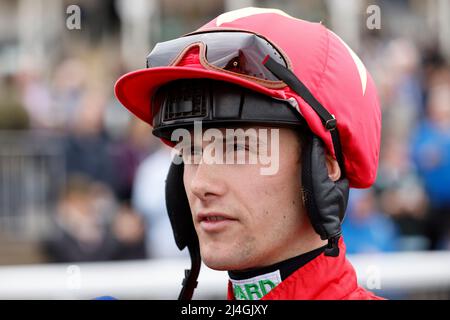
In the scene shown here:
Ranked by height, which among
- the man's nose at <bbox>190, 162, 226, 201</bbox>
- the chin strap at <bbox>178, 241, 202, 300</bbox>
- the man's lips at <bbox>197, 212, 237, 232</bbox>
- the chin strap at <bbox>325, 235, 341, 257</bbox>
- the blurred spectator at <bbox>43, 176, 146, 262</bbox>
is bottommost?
the blurred spectator at <bbox>43, 176, 146, 262</bbox>

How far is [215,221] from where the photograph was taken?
2.62 meters

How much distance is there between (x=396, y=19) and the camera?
11945mm

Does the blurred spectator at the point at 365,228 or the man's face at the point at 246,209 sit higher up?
the man's face at the point at 246,209

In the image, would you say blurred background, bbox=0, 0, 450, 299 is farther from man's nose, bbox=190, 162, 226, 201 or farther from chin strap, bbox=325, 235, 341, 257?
man's nose, bbox=190, 162, 226, 201

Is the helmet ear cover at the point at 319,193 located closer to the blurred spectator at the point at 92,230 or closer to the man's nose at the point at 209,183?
the man's nose at the point at 209,183

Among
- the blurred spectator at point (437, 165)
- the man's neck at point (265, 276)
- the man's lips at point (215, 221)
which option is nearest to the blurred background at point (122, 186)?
the blurred spectator at point (437, 165)

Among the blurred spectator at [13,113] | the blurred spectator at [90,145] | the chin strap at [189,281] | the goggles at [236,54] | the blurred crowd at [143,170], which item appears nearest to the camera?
the goggles at [236,54]

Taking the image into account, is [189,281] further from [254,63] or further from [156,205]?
[156,205]

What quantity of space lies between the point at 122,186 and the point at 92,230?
0.77 meters

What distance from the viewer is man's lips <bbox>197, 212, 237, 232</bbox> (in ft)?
8.51

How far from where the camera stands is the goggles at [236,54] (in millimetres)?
2568

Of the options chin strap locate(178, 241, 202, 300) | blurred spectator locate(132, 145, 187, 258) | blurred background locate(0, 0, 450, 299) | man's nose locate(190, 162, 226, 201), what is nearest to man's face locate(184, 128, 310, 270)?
man's nose locate(190, 162, 226, 201)

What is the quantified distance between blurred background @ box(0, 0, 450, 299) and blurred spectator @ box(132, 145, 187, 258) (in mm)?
11

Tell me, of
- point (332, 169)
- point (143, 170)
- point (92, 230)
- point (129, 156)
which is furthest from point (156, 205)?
point (332, 169)
